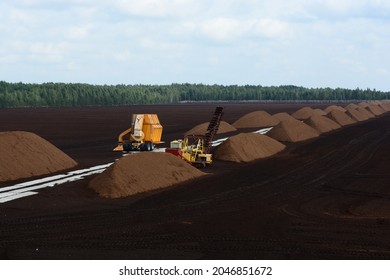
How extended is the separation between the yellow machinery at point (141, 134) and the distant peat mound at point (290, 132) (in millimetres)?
15020

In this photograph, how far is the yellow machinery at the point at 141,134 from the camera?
141 ft

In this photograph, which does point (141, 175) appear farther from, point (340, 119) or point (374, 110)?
point (374, 110)

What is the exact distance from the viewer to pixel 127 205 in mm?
23156

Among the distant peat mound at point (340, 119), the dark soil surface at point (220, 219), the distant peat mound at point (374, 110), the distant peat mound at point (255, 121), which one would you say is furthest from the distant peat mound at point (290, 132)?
the distant peat mound at point (374, 110)

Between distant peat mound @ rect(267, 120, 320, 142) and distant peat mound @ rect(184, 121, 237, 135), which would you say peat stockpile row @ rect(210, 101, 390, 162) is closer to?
distant peat mound @ rect(267, 120, 320, 142)

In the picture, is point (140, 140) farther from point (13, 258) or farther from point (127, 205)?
point (13, 258)

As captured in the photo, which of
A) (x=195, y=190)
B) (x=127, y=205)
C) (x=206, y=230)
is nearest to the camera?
(x=206, y=230)

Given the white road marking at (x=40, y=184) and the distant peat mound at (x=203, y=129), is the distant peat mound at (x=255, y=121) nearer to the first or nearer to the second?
the distant peat mound at (x=203, y=129)

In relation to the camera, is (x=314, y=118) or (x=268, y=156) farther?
(x=314, y=118)

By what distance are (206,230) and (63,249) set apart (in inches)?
189

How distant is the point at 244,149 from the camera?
40.2 meters

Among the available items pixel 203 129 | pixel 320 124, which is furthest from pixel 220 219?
pixel 320 124

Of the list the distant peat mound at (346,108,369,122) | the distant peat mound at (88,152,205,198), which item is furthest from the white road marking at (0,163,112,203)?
the distant peat mound at (346,108,369,122)

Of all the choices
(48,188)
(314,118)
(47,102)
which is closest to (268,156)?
(48,188)
